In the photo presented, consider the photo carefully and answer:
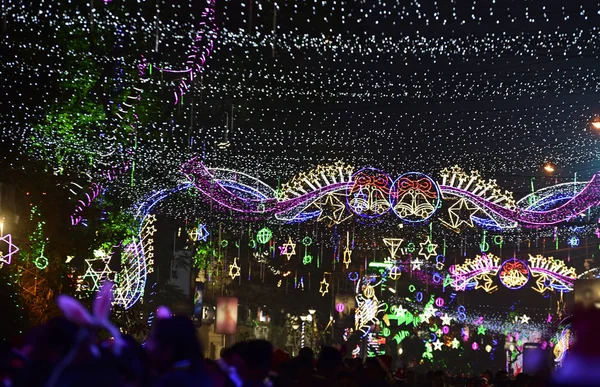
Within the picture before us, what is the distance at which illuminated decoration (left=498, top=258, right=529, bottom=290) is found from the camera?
27.4m

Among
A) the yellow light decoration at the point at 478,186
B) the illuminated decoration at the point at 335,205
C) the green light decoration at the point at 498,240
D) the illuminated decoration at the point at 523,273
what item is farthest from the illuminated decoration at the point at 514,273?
the illuminated decoration at the point at 335,205

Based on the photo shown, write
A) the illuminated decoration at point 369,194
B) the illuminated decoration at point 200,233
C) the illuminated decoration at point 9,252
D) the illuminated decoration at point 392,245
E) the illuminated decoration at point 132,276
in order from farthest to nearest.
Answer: the illuminated decoration at point 200,233, the illuminated decoration at point 132,276, the illuminated decoration at point 392,245, the illuminated decoration at point 369,194, the illuminated decoration at point 9,252

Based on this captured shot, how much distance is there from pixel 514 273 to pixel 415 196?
340 inches

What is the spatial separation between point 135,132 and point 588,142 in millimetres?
10251

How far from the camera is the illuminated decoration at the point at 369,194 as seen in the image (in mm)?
20547

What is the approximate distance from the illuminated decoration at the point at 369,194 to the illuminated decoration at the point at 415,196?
208 millimetres

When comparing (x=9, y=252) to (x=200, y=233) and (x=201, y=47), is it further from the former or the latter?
(x=200, y=233)

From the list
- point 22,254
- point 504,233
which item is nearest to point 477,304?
point 504,233

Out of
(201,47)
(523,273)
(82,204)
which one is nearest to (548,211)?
(523,273)

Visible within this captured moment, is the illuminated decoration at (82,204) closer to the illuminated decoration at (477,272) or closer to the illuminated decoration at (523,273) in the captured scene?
the illuminated decoration at (523,273)

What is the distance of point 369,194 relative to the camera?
20672 millimetres

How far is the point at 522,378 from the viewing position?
48.6 feet

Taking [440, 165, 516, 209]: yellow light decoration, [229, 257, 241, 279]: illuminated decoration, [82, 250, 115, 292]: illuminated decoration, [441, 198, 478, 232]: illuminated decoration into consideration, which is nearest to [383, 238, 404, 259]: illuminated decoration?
[441, 198, 478, 232]: illuminated decoration

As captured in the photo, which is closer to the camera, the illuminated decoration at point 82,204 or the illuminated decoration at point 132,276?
the illuminated decoration at point 82,204
